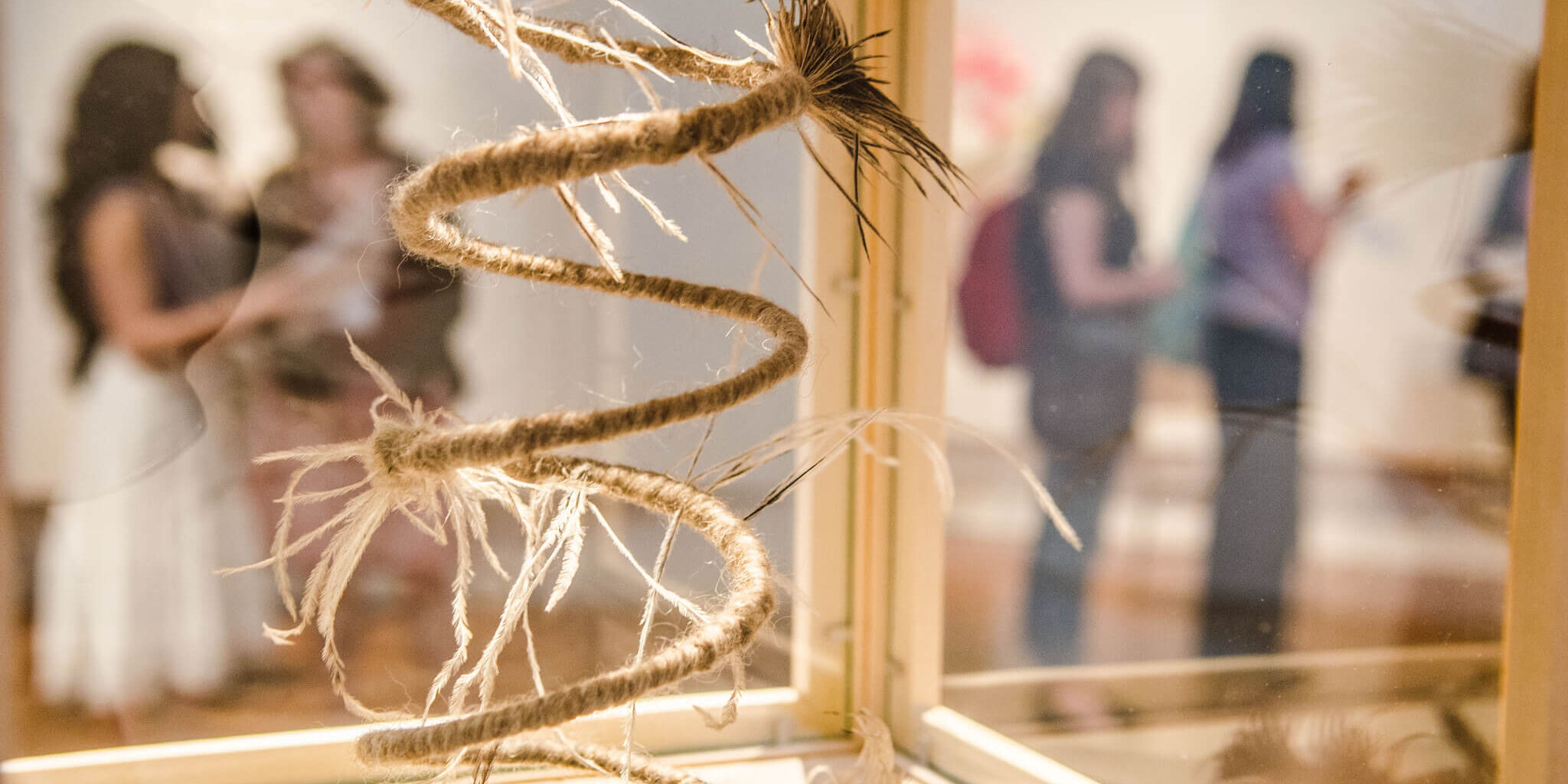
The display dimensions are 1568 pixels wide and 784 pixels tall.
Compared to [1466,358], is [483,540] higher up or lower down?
lower down

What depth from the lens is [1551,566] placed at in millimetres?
539

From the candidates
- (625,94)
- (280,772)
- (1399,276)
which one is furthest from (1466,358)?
(280,772)

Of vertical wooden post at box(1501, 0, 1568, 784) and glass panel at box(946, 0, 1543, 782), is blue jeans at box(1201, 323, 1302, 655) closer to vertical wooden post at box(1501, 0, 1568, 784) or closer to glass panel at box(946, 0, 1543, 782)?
glass panel at box(946, 0, 1543, 782)

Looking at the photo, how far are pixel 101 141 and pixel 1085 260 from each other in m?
0.90

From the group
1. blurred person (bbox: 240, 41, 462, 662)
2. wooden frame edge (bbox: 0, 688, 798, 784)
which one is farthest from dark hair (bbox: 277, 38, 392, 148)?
wooden frame edge (bbox: 0, 688, 798, 784)

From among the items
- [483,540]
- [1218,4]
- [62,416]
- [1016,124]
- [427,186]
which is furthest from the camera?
[1016,124]

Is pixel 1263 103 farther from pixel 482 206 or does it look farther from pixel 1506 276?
pixel 482 206

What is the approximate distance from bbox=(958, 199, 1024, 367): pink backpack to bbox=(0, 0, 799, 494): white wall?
203 mm

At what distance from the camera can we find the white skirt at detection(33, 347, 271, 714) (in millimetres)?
873

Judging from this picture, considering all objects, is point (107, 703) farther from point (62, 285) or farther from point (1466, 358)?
point (1466, 358)

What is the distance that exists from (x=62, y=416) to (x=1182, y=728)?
3.35ft

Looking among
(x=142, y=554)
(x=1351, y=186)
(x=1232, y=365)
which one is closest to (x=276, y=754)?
(x=142, y=554)

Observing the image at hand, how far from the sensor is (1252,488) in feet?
2.44

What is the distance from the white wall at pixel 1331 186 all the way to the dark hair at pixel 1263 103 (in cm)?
1
